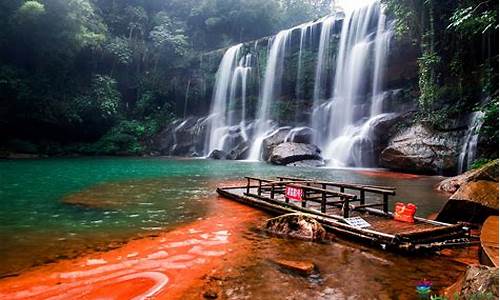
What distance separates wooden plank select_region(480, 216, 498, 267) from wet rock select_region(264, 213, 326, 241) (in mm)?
2572

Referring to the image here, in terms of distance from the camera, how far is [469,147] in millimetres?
17156

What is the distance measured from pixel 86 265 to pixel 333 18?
28865mm

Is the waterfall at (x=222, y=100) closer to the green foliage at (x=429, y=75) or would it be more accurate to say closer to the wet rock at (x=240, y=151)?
the wet rock at (x=240, y=151)

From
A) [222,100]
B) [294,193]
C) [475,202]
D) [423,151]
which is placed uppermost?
[222,100]

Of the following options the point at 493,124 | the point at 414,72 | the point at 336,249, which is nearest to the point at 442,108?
the point at 414,72

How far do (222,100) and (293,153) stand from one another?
40.6ft

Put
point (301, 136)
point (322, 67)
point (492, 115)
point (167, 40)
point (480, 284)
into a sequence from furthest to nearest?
point (167, 40) < point (322, 67) < point (301, 136) < point (492, 115) < point (480, 284)

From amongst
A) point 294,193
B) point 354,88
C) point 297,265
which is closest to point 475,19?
point 294,193

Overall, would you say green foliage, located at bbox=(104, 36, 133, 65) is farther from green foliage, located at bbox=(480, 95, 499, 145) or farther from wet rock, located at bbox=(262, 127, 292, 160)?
green foliage, located at bbox=(480, 95, 499, 145)

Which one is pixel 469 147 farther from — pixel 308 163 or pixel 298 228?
pixel 298 228

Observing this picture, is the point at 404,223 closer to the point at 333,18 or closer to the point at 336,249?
the point at 336,249

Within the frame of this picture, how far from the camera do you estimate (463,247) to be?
647cm

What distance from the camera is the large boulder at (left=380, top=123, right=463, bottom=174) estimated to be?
18.0m

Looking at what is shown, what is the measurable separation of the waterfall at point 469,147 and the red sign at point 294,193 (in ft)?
37.7
